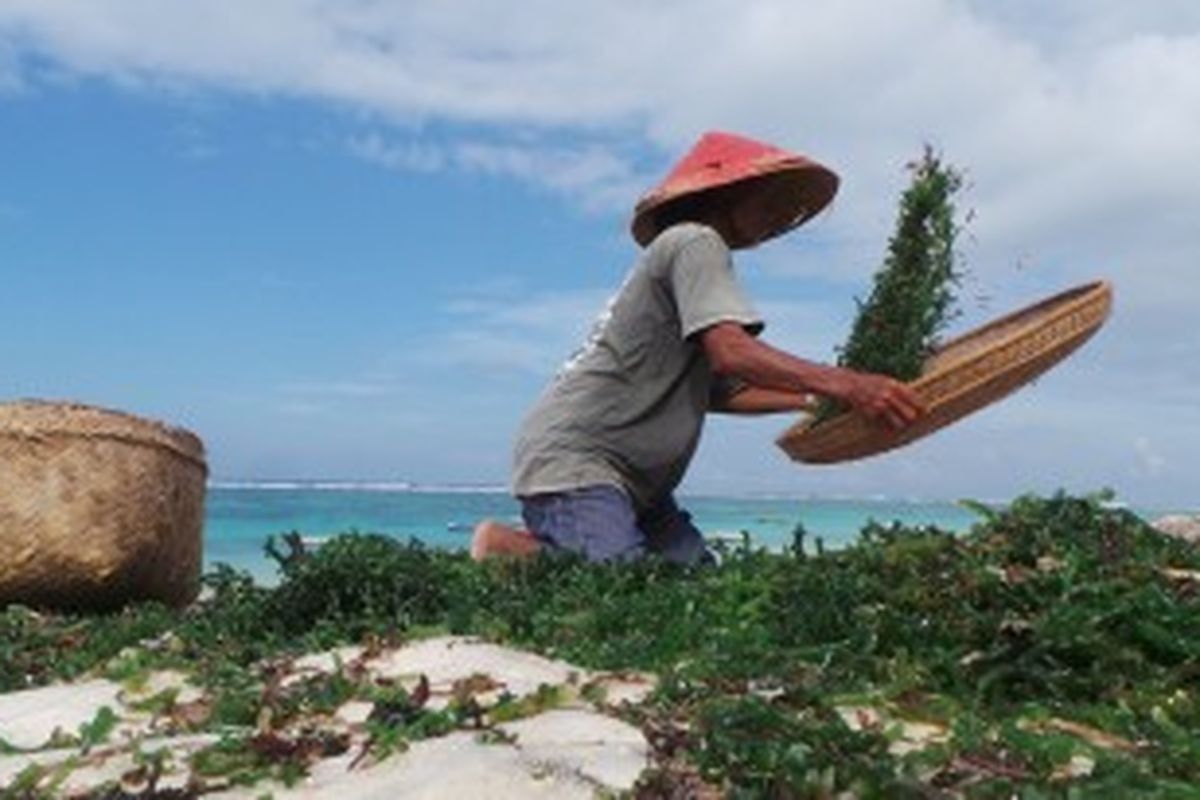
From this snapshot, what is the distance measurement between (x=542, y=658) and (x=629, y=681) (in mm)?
562

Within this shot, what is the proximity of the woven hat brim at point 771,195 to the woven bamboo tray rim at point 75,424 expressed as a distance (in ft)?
12.9

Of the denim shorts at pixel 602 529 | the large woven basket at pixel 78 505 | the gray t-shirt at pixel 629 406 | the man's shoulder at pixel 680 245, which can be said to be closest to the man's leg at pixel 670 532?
the denim shorts at pixel 602 529

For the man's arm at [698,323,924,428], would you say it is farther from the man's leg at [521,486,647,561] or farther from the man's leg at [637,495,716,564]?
the man's leg at [637,495,716,564]

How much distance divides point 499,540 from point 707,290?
4.73ft

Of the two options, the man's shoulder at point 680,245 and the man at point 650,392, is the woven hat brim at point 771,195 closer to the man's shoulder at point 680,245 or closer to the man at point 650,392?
the man at point 650,392

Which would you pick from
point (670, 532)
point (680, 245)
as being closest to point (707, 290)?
point (680, 245)

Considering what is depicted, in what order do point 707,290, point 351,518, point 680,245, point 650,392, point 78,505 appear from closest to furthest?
point 707,290 < point 680,245 < point 650,392 < point 78,505 < point 351,518

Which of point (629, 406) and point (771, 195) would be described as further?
point (771, 195)

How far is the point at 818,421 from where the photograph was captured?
8.46 meters

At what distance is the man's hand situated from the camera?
783 centimetres

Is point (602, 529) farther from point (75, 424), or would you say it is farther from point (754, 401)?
point (75, 424)

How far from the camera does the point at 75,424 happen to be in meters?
11.6

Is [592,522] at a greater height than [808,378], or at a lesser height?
lesser

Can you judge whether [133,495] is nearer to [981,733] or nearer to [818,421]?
[818,421]
